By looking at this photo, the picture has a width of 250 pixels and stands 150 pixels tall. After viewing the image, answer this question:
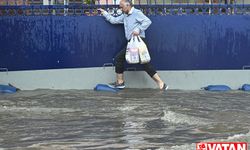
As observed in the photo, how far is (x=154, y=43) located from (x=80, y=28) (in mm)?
1612

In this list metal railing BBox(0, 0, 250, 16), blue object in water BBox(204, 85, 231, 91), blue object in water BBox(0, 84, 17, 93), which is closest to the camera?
blue object in water BBox(0, 84, 17, 93)

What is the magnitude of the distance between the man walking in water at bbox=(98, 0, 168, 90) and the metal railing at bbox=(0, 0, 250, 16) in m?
0.27

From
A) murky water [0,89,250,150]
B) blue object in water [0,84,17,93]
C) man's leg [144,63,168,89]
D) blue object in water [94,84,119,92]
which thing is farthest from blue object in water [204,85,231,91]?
blue object in water [0,84,17,93]

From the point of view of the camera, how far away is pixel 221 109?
8.40 meters

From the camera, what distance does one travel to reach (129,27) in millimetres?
10461

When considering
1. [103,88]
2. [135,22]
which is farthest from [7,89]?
[135,22]

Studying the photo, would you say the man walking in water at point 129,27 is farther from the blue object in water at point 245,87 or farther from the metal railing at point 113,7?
the blue object in water at point 245,87

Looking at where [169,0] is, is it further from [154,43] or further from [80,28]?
[80,28]

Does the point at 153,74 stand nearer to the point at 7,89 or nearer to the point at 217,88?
the point at 217,88

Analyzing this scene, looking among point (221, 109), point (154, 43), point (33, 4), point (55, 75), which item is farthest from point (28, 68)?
point (221, 109)

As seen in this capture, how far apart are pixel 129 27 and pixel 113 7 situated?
693 mm

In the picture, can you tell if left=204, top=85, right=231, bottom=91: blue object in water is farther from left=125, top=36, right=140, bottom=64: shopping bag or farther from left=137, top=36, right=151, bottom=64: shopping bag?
left=125, top=36, right=140, bottom=64: shopping bag

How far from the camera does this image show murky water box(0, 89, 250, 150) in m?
6.06

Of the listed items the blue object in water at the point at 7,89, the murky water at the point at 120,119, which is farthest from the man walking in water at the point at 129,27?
the blue object in water at the point at 7,89
